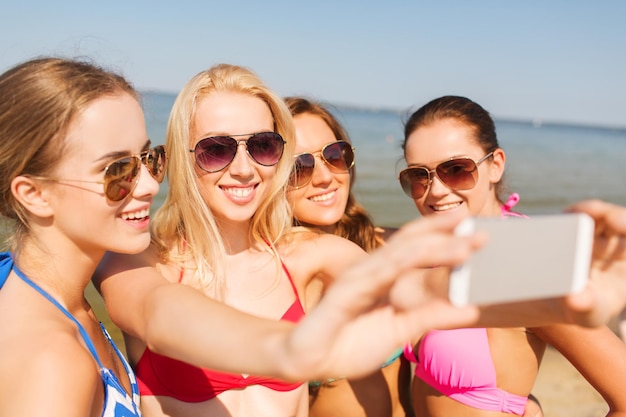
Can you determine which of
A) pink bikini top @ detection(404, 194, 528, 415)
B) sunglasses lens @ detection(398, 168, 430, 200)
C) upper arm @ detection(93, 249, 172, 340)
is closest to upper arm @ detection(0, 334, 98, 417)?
upper arm @ detection(93, 249, 172, 340)

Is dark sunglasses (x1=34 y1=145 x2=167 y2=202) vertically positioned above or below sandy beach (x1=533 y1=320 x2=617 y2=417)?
above

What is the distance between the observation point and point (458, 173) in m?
3.58

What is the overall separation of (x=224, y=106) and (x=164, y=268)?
2.96 feet

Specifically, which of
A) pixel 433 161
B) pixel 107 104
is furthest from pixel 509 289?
pixel 433 161

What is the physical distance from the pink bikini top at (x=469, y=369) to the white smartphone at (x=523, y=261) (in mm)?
1814

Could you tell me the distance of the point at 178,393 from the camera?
267 cm

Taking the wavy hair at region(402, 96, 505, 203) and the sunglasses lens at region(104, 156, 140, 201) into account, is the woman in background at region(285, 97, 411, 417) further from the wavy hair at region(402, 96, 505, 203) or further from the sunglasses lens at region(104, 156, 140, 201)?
the sunglasses lens at region(104, 156, 140, 201)

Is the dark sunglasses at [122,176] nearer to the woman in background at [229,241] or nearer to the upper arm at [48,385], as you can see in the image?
the woman in background at [229,241]

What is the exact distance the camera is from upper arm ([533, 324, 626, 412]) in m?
2.64

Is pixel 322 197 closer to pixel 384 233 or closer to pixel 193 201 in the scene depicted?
pixel 384 233

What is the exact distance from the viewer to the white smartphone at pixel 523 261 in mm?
1219

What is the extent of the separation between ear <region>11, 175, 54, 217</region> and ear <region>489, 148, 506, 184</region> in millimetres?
2749

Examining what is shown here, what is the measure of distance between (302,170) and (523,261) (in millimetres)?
2540

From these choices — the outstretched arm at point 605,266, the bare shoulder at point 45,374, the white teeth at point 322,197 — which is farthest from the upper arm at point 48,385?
the white teeth at point 322,197
